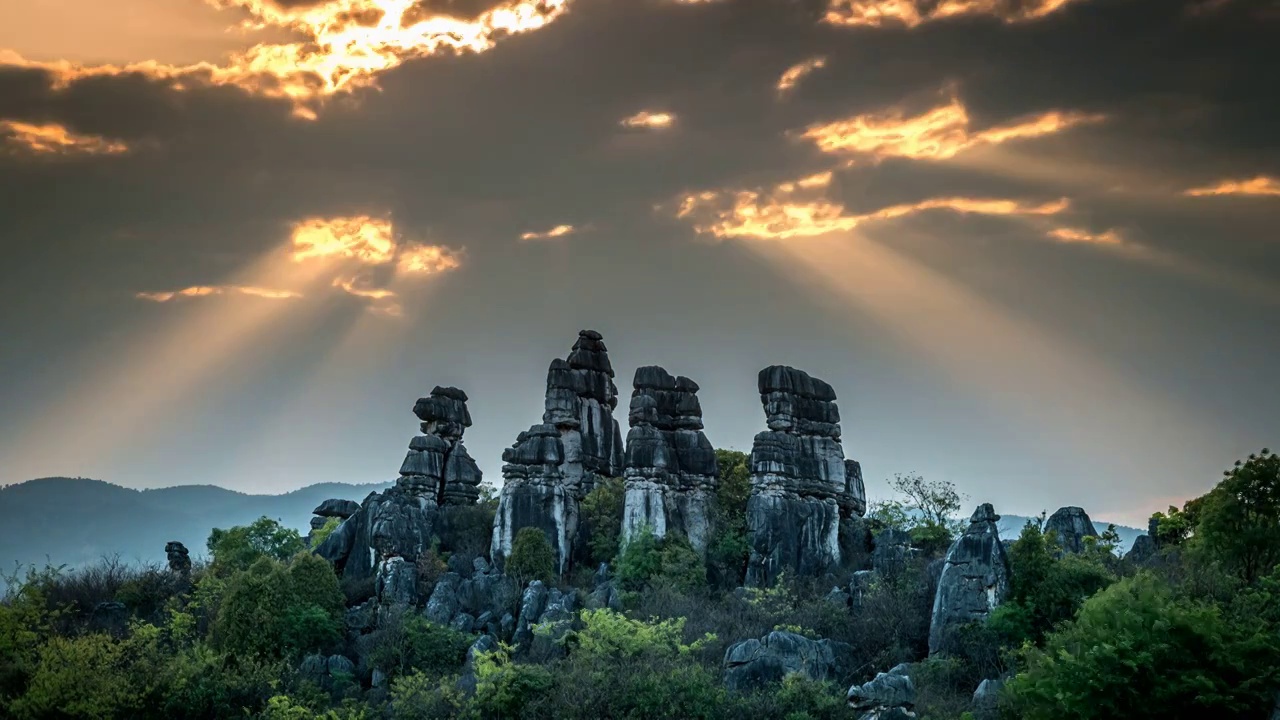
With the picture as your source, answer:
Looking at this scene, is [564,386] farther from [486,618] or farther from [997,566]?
[997,566]

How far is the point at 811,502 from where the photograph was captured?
66.8 meters

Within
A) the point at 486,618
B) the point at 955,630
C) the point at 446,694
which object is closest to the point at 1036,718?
the point at 955,630

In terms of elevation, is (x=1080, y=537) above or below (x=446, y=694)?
above

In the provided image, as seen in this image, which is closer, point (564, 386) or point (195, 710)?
point (195, 710)

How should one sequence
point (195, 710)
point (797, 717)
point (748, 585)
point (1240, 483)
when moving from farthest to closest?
point (748, 585)
point (195, 710)
point (1240, 483)
point (797, 717)

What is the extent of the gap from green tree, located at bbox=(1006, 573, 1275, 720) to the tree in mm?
8937

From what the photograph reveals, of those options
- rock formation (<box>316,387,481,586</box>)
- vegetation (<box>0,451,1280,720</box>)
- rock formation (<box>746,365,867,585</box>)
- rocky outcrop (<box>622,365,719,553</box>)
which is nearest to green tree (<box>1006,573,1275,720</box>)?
vegetation (<box>0,451,1280,720</box>)

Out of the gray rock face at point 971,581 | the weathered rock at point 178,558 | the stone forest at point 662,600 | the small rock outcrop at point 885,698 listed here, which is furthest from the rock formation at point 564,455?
the small rock outcrop at point 885,698

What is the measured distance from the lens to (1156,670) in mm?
39375

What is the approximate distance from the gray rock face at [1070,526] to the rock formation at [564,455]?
21639 millimetres

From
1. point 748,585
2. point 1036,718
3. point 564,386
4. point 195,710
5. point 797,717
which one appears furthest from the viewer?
point 564,386

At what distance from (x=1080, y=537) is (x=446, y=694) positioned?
1207 inches

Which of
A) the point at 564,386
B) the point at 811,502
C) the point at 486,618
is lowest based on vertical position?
the point at 486,618

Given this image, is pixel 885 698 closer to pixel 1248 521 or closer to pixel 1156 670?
pixel 1156 670
